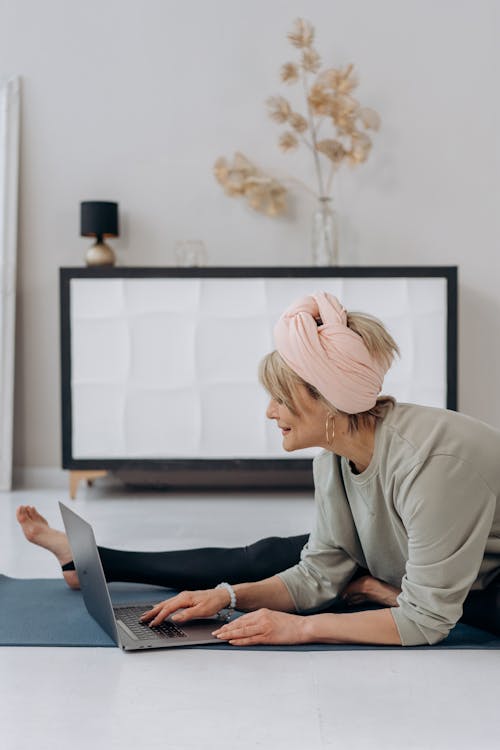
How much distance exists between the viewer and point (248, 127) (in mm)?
5301

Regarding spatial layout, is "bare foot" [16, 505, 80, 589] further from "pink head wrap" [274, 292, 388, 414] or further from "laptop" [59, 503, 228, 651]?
"pink head wrap" [274, 292, 388, 414]

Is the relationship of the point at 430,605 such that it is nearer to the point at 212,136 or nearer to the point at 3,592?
the point at 3,592

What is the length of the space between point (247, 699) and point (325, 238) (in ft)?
11.1

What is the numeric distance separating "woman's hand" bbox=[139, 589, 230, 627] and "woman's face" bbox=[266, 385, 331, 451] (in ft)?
1.47

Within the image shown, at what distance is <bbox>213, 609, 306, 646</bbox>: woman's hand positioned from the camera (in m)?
2.28

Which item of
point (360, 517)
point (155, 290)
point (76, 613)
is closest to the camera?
point (360, 517)

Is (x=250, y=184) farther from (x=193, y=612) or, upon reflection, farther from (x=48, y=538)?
(x=193, y=612)

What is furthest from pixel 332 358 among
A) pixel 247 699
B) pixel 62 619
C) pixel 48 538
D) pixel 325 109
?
pixel 325 109

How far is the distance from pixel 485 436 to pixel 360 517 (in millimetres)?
356

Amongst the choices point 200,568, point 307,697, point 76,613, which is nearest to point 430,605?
point 307,697

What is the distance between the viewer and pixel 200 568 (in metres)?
2.74

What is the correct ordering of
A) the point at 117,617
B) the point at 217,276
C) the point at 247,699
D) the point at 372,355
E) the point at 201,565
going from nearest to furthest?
the point at 247,699
the point at 372,355
the point at 117,617
the point at 201,565
the point at 217,276

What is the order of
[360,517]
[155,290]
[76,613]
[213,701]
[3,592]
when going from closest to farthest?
1. [213,701]
2. [360,517]
3. [76,613]
4. [3,592]
5. [155,290]

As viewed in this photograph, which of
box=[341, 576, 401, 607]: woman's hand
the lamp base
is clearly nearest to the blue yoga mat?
box=[341, 576, 401, 607]: woman's hand
